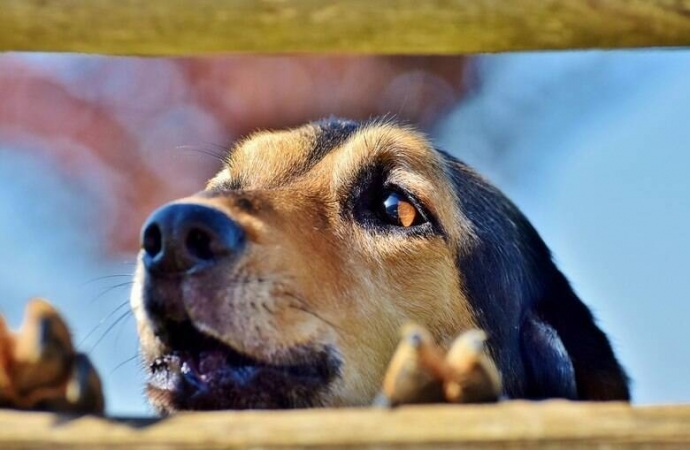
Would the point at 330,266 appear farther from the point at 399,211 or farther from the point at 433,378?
the point at 433,378

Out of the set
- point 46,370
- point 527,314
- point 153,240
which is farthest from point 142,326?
point 527,314

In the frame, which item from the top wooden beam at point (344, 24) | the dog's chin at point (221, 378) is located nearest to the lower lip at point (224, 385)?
Result: the dog's chin at point (221, 378)

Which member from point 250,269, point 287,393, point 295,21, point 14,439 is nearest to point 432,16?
point 295,21

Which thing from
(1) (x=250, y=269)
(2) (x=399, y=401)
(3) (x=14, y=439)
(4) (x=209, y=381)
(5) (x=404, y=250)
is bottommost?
(3) (x=14, y=439)

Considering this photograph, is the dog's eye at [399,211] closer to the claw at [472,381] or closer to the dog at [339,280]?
the dog at [339,280]

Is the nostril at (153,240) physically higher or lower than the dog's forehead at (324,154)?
lower

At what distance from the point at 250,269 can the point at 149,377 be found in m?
0.45

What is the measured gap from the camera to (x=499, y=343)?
3631 millimetres

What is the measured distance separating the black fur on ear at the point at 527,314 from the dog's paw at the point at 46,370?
6.20 feet

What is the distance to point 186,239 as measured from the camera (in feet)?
9.10

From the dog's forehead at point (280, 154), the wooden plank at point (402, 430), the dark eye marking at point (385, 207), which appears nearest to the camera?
the wooden plank at point (402, 430)

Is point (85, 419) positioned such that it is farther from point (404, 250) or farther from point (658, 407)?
point (404, 250)

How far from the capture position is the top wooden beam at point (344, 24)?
2355mm

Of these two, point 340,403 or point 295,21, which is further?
point 340,403
